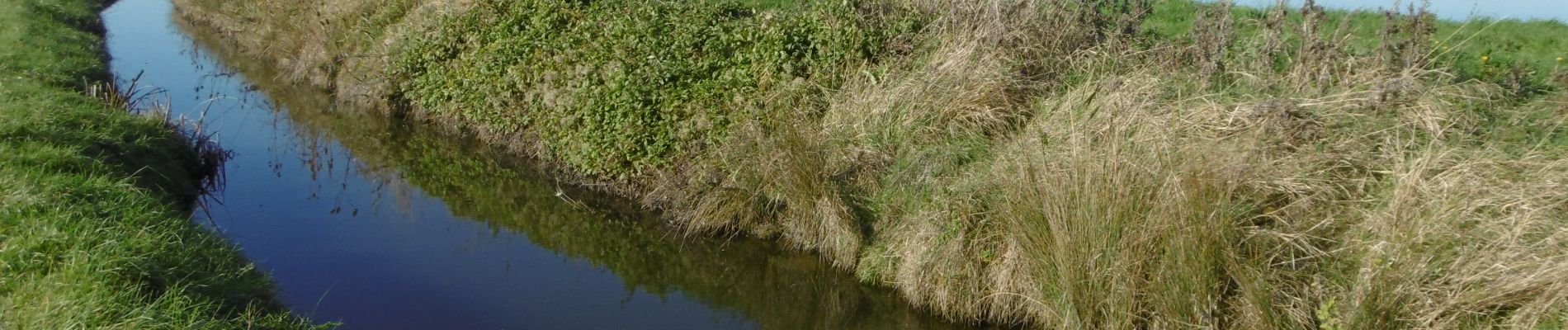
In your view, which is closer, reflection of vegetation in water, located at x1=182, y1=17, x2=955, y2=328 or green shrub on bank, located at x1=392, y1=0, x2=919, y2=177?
reflection of vegetation in water, located at x1=182, y1=17, x2=955, y2=328

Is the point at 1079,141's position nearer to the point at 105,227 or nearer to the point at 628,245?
the point at 628,245

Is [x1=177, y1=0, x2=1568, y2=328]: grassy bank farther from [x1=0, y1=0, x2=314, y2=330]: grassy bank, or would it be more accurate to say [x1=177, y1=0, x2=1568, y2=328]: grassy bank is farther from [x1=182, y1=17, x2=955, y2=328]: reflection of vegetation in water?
[x1=0, y1=0, x2=314, y2=330]: grassy bank

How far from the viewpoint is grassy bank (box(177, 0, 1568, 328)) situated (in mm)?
6035

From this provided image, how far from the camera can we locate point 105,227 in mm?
6305

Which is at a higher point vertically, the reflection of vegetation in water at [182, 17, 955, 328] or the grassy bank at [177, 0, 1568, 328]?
the grassy bank at [177, 0, 1568, 328]

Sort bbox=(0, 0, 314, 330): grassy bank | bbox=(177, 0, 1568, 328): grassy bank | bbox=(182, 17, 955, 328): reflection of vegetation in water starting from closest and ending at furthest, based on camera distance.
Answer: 1. bbox=(0, 0, 314, 330): grassy bank
2. bbox=(177, 0, 1568, 328): grassy bank
3. bbox=(182, 17, 955, 328): reflection of vegetation in water

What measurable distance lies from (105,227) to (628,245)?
4156 mm

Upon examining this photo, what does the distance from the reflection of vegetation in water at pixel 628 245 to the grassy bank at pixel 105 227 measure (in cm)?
236

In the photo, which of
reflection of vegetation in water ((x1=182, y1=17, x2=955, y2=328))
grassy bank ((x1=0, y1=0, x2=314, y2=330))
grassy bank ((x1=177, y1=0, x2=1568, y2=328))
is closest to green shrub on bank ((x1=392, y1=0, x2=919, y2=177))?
grassy bank ((x1=177, y1=0, x2=1568, y2=328))

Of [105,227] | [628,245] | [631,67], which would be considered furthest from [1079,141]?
[105,227]

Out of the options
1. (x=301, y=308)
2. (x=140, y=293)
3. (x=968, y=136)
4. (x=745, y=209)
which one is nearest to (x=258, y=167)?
(x=301, y=308)

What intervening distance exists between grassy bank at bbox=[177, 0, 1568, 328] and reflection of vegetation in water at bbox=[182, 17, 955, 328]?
0.19 metres

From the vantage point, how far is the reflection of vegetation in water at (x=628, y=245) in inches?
324

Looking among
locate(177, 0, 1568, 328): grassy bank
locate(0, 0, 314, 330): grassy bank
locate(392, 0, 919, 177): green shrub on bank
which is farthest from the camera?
locate(392, 0, 919, 177): green shrub on bank
